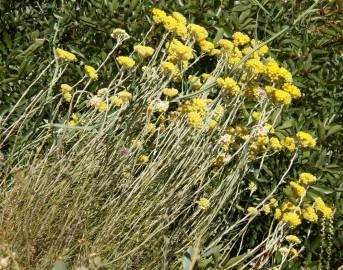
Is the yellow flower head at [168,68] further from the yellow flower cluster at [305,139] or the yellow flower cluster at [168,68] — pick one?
the yellow flower cluster at [305,139]

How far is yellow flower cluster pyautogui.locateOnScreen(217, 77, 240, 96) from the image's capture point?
2533 mm

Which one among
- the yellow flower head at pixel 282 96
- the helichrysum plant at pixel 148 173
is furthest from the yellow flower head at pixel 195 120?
the yellow flower head at pixel 282 96

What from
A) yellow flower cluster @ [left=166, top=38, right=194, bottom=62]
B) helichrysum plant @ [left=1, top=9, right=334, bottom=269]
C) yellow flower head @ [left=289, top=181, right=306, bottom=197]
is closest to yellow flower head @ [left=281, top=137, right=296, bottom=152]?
helichrysum plant @ [left=1, top=9, right=334, bottom=269]

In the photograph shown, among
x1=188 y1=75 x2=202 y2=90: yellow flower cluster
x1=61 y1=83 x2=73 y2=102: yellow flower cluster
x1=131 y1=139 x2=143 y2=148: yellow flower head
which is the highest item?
x1=188 y1=75 x2=202 y2=90: yellow flower cluster

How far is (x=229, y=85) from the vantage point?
99.7 inches

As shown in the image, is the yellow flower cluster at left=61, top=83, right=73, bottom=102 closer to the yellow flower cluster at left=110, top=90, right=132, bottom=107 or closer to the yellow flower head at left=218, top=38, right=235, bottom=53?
the yellow flower cluster at left=110, top=90, right=132, bottom=107

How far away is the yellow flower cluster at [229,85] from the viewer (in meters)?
2.53

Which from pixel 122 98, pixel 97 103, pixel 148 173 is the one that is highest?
pixel 122 98

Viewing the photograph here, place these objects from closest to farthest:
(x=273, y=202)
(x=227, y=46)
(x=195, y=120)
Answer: (x=195, y=120) → (x=227, y=46) → (x=273, y=202)

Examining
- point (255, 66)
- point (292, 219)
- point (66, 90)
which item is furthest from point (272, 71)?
point (66, 90)

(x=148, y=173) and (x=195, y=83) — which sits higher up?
(x=195, y=83)

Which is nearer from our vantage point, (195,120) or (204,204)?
(195,120)

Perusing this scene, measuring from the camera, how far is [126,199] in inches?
95.9

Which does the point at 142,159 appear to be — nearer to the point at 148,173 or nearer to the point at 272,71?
the point at 148,173
